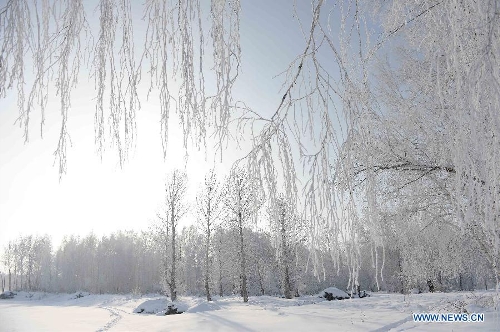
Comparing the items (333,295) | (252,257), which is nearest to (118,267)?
(252,257)

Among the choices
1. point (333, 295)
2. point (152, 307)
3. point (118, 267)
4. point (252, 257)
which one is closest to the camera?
point (152, 307)

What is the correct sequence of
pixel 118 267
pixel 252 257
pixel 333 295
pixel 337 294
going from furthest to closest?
pixel 118 267
pixel 252 257
pixel 337 294
pixel 333 295

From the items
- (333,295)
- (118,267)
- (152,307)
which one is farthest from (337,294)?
(118,267)

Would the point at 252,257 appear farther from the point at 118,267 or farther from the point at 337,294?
the point at 118,267

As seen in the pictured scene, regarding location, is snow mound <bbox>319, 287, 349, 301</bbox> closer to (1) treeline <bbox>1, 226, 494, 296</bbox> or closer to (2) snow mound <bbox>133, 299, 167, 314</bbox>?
(2) snow mound <bbox>133, 299, 167, 314</bbox>

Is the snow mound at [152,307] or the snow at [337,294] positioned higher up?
the snow mound at [152,307]

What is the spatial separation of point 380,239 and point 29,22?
185cm

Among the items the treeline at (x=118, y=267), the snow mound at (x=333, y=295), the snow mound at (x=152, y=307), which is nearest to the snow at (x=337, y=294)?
the snow mound at (x=333, y=295)

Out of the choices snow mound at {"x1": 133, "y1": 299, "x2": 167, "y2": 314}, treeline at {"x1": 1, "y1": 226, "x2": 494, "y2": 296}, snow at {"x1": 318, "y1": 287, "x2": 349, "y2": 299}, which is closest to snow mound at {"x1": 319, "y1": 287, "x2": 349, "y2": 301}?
snow at {"x1": 318, "y1": 287, "x2": 349, "y2": 299}

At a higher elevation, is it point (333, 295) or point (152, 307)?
point (152, 307)

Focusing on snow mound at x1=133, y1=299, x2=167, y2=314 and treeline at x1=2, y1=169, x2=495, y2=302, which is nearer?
treeline at x1=2, y1=169, x2=495, y2=302

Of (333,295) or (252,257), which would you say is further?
(252,257)

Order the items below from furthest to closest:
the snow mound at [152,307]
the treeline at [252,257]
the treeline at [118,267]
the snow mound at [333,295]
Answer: the treeline at [118,267], the snow mound at [333,295], the snow mound at [152,307], the treeline at [252,257]

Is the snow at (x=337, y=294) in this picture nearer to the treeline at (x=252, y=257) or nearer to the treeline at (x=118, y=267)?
the treeline at (x=252, y=257)
